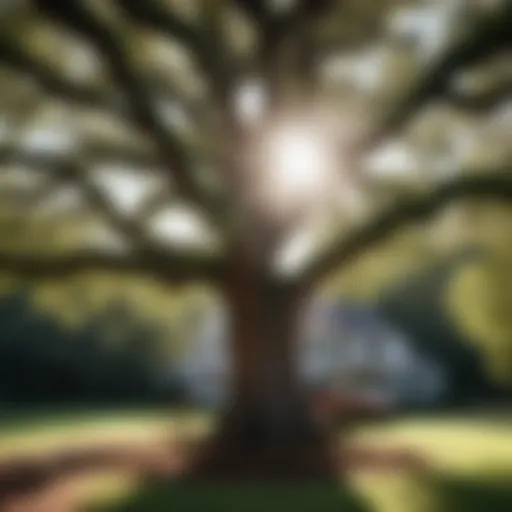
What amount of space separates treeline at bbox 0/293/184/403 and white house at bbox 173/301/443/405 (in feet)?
0.26

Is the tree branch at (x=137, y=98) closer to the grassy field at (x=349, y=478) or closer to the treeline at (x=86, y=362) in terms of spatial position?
the treeline at (x=86, y=362)

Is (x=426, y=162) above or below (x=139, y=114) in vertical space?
below

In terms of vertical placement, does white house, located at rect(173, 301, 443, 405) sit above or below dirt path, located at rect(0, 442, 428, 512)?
above

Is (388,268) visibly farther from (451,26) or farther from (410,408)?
(451,26)

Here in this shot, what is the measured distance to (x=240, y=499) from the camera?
1.67 m

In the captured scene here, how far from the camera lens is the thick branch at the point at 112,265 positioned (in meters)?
1.79

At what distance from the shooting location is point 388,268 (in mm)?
1736

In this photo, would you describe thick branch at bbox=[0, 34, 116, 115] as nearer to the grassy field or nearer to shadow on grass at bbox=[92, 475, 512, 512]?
the grassy field

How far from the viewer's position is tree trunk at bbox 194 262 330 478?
68.7 inches

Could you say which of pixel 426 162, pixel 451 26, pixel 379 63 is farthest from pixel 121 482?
pixel 451 26

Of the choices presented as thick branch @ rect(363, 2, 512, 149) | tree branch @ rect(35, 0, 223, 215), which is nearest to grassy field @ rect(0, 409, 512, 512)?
tree branch @ rect(35, 0, 223, 215)

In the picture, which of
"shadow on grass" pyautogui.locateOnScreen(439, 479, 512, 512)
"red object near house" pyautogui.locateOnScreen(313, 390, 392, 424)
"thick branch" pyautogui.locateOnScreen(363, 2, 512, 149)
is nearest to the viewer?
"shadow on grass" pyautogui.locateOnScreen(439, 479, 512, 512)

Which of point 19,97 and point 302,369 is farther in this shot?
point 19,97

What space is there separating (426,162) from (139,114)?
2.14ft
